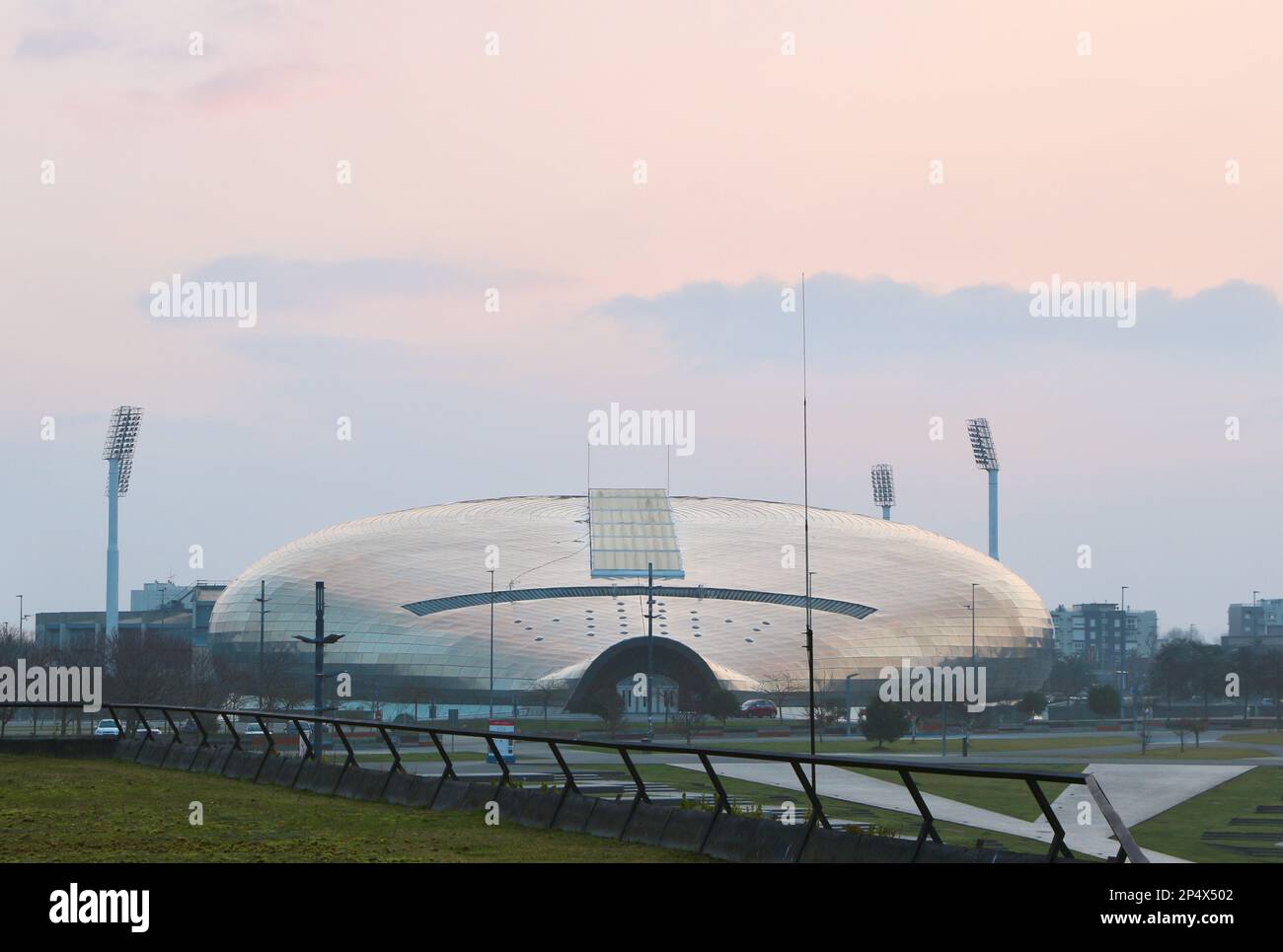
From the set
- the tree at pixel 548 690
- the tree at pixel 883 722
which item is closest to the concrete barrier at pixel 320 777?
the tree at pixel 883 722

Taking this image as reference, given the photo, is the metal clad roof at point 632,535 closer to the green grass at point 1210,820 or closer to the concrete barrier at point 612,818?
the green grass at point 1210,820

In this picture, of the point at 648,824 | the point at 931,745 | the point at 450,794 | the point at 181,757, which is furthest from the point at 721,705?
the point at 648,824

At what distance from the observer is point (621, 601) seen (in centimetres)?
12975

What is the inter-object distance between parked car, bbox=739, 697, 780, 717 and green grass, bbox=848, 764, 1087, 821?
98924 mm

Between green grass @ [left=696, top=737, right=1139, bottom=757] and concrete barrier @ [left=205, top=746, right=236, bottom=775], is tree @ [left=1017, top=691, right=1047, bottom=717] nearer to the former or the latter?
green grass @ [left=696, top=737, right=1139, bottom=757]

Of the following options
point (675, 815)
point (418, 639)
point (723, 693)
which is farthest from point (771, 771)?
point (418, 639)

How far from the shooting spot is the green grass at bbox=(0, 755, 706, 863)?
1820 centimetres

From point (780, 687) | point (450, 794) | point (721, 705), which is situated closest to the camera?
point (450, 794)

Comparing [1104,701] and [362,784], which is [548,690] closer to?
[1104,701]

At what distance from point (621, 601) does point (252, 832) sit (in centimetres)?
10906

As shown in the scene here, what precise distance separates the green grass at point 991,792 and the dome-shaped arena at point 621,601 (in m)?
99.4

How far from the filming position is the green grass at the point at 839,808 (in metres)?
15.2

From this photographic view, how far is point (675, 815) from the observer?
1939 centimetres
